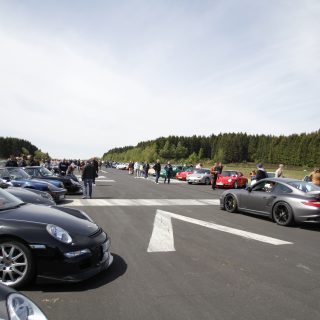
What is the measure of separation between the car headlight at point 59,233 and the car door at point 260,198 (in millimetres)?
7155

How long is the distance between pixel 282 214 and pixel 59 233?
7.05m

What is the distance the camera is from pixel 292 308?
13.6 feet

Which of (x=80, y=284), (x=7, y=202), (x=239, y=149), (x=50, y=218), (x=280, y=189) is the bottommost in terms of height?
(x=80, y=284)

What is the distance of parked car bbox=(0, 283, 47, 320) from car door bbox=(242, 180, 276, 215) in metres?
8.87

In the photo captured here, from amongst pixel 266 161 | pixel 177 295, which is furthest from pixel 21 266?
pixel 266 161

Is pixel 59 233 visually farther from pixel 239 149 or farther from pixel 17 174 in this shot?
pixel 239 149

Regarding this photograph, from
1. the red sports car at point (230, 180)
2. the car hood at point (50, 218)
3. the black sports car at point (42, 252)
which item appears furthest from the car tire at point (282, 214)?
the red sports car at point (230, 180)

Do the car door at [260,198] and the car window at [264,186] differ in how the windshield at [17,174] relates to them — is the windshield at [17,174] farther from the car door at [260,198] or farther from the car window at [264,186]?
the car window at [264,186]

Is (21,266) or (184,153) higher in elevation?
(184,153)

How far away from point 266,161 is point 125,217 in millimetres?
149763

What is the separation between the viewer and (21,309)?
2.43m

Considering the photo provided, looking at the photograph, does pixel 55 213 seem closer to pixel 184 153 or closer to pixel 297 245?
pixel 297 245

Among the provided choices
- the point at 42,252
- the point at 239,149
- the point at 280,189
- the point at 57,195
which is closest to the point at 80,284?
the point at 42,252

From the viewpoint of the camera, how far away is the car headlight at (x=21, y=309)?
2342 mm
